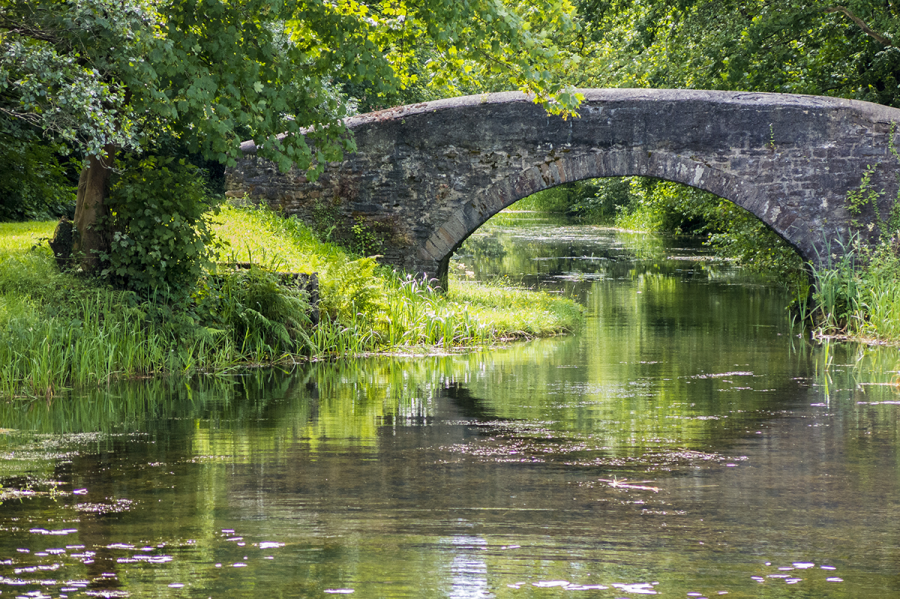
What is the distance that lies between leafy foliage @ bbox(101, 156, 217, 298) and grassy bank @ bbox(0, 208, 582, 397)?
228 mm

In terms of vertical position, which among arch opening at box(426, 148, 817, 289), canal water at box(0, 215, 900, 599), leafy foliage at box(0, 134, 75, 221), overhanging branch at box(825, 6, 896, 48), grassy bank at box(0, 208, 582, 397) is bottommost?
canal water at box(0, 215, 900, 599)

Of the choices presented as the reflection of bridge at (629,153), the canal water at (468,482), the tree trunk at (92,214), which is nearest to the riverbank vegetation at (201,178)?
the tree trunk at (92,214)

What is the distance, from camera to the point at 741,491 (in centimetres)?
585

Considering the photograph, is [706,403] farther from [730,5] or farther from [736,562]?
[730,5]

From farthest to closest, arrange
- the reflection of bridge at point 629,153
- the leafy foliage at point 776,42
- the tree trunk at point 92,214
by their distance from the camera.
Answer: the leafy foliage at point 776,42
the reflection of bridge at point 629,153
the tree trunk at point 92,214

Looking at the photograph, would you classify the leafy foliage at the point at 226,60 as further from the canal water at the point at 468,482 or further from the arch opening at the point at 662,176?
the arch opening at the point at 662,176

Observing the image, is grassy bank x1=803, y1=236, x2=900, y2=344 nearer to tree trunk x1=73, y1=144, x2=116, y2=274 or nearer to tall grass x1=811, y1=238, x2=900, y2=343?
tall grass x1=811, y1=238, x2=900, y2=343

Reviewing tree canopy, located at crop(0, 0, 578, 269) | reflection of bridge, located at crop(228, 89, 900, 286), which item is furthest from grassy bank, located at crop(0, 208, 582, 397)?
reflection of bridge, located at crop(228, 89, 900, 286)

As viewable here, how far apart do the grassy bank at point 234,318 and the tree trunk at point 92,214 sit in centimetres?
25

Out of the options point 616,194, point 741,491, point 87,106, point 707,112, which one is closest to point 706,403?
point 741,491

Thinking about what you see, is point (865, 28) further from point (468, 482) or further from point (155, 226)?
point (468, 482)

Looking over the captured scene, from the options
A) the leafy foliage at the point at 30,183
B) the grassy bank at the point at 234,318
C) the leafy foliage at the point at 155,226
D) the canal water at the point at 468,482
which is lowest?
the canal water at the point at 468,482

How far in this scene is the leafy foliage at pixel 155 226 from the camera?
10102 millimetres

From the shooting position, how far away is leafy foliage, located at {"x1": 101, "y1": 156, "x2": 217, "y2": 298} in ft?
33.1
